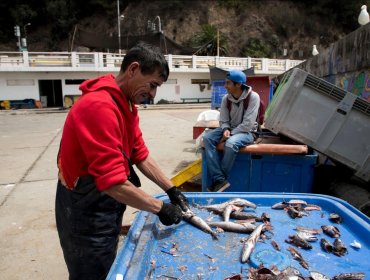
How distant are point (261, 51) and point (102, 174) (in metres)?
46.3

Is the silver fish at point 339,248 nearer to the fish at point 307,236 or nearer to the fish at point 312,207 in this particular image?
the fish at point 307,236

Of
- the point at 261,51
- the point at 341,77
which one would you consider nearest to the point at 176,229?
the point at 341,77

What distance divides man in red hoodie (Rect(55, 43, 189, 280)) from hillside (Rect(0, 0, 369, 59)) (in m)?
47.7

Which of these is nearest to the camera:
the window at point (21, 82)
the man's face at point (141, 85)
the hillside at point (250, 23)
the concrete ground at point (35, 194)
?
the man's face at point (141, 85)

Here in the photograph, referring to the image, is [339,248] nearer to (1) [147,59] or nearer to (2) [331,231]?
(2) [331,231]

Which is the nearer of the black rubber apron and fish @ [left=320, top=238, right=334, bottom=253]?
the black rubber apron

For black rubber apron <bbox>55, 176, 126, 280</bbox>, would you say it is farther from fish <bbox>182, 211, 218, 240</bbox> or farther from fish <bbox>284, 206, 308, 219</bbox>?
fish <bbox>284, 206, 308, 219</bbox>

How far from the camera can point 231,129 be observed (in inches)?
190

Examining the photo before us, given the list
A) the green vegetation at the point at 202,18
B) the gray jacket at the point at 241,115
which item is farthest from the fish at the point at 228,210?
the green vegetation at the point at 202,18

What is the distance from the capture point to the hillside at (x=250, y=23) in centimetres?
4916

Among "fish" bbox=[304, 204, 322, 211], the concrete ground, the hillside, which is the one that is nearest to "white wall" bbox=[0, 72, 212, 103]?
the concrete ground

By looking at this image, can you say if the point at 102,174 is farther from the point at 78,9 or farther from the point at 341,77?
the point at 78,9

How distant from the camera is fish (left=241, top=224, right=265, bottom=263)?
2050 mm

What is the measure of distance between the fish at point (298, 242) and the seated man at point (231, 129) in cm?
207
